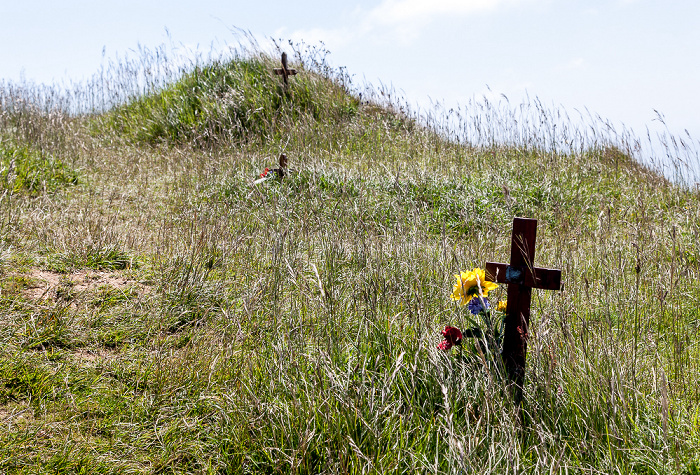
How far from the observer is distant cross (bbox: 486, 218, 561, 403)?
6.77ft

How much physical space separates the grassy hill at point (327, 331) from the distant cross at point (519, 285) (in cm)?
12

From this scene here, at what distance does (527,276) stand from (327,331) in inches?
32.4

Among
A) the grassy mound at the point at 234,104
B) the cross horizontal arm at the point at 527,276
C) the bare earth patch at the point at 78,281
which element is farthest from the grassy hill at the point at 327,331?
the grassy mound at the point at 234,104

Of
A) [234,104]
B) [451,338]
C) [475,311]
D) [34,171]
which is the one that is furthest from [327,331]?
[234,104]

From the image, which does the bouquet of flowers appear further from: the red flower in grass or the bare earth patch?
the bare earth patch

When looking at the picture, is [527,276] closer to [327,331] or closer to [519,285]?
[519,285]

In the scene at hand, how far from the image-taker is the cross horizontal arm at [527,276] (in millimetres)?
2066

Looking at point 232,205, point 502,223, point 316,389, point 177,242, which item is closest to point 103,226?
point 177,242

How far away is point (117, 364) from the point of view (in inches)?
100.0

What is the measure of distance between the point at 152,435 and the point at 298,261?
1.35 metres

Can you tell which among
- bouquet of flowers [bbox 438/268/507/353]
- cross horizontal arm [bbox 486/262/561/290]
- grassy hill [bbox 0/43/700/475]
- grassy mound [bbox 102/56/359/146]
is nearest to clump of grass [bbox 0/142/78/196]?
grassy hill [bbox 0/43/700/475]

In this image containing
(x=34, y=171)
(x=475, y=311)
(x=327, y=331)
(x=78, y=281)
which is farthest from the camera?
(x=34, y=171)

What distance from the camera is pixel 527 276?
6.89ft

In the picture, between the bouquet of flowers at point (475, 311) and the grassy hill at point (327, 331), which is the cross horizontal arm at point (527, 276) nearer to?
the bouquet of flowers at point (475, 311)
